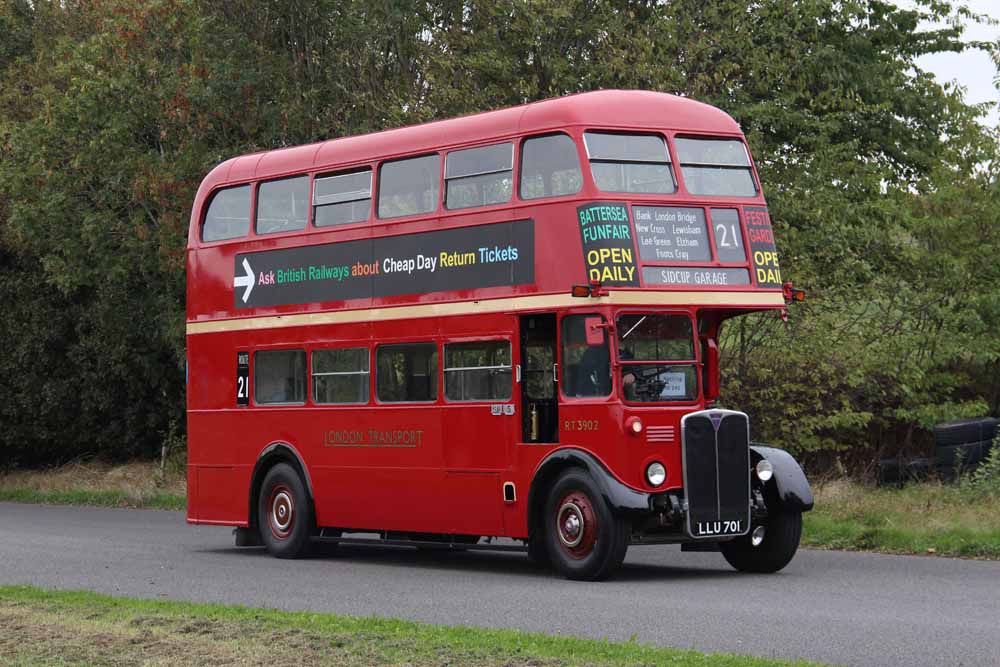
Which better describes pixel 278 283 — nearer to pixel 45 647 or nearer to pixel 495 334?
pixel 495 334

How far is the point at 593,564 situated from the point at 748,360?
9253 millimetres

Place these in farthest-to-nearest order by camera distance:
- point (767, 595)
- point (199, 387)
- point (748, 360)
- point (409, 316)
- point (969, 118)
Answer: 1. point (969, 118)
2. point (748, 360)
3. point (199, 387)
4. point (409, 316)
5. point (767, 595)

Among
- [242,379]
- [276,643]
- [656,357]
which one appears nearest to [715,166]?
[656,357]

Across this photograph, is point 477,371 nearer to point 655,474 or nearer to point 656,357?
point 656,357

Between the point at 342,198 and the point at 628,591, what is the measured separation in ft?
19.5

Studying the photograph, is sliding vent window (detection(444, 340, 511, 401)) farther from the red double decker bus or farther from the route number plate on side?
the route number plate on side

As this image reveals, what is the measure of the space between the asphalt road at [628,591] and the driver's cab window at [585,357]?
1748mm

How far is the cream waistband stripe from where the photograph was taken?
1534cm

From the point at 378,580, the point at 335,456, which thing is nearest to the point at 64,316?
the point at 335,456

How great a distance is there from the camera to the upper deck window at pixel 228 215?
19734 millimetres

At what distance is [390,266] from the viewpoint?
1764 cm

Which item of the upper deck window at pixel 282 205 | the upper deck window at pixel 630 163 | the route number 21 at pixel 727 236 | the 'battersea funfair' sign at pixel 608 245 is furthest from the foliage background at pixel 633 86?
the 'battersea funfair' sign at pixel 608 245

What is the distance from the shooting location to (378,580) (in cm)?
1616

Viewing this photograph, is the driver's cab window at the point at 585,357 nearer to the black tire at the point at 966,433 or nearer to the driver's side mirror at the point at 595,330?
the driver's side mirror at the point at 595,330
